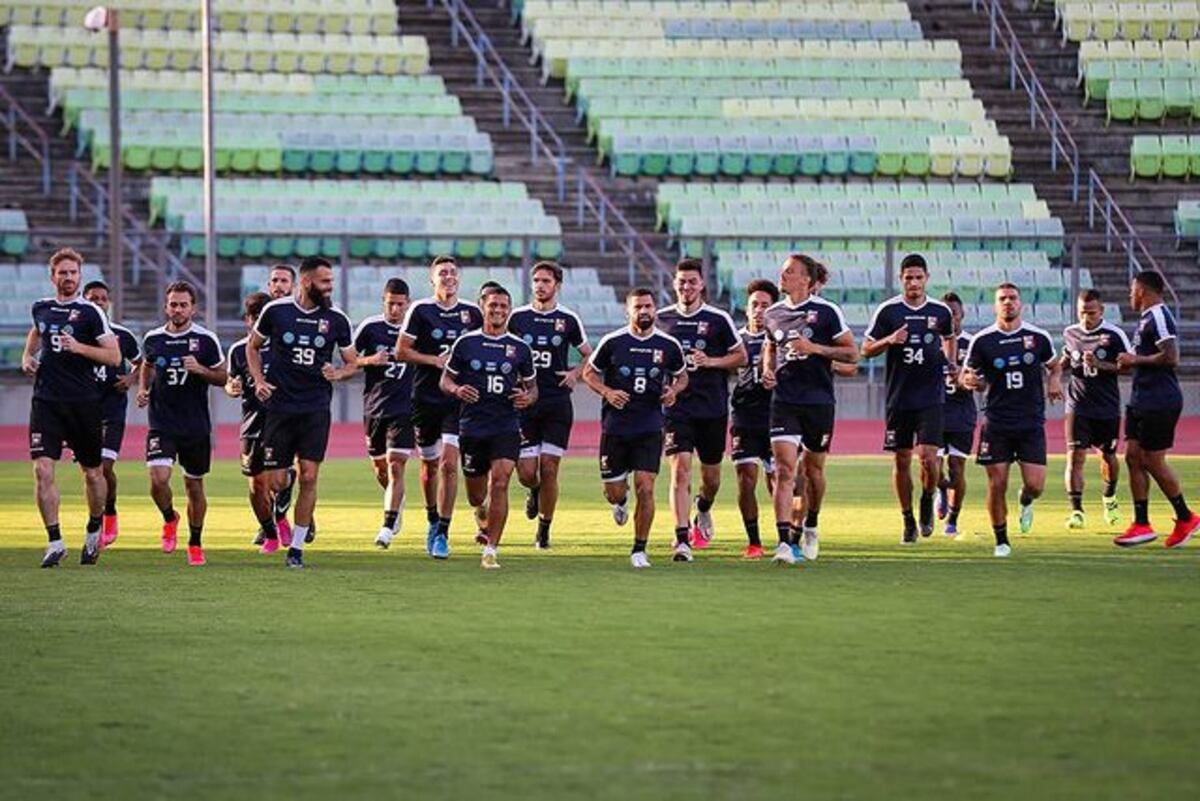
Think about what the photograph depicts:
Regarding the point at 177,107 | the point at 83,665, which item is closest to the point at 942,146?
the point at 177,107

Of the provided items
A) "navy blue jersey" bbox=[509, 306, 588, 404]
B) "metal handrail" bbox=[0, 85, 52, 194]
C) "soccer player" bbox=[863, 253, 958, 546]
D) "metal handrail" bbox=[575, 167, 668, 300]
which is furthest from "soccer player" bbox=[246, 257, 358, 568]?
"metal handrail" bbox=[0, 85, 52, 194]

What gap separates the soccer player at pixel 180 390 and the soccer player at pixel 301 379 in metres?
0.90

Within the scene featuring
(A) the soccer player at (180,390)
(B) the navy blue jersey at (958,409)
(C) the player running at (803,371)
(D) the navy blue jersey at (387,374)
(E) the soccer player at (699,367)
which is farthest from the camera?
(B) the navy blue jersey at (958,409)

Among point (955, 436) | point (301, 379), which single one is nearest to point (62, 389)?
point (301, 379)

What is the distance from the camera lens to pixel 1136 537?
743 inches

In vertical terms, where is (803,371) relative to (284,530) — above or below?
above

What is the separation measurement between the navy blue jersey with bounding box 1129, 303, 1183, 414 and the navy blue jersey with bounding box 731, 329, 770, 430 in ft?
9.09

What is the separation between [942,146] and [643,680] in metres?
35.0

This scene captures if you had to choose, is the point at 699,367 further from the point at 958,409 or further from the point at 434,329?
the point at 958,409

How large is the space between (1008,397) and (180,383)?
19.8 ft

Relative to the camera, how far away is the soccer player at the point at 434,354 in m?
18.7

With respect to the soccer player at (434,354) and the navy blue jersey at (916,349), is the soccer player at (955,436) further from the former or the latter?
the soccer player at (434,354)

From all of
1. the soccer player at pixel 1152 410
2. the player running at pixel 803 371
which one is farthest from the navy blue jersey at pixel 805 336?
the soccer player at pixel 1152 410

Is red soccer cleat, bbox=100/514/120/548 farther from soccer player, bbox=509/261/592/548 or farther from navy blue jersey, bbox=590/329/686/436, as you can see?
navy blue jersey, bbox=590/329/686/436
